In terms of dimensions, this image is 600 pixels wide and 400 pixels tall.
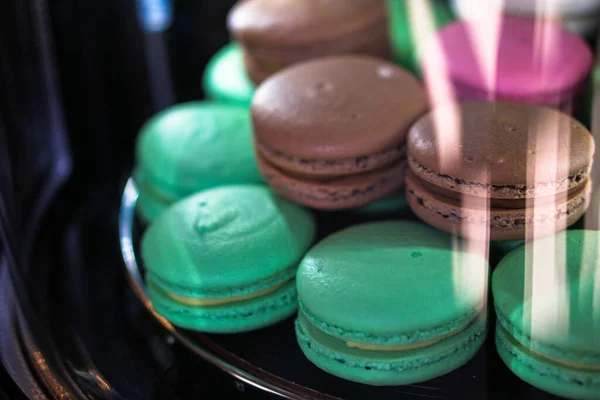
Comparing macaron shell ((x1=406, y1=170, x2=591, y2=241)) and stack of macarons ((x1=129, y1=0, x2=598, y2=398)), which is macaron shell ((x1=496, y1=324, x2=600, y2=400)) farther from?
macaron shell ((x1=406, y1=170, x2=591, y2=241))

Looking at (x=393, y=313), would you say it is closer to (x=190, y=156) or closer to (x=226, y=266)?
(x=226, y=266)

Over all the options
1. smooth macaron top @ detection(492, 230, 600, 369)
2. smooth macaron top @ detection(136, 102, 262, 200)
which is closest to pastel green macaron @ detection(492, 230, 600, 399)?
Result: smooth macaron top @ detection(492, 230, 600, 369)

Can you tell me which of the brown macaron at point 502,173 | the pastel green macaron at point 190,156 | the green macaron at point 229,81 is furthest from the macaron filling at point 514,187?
the green macaron at point 229,81

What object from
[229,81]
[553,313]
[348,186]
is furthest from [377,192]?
[229,81]

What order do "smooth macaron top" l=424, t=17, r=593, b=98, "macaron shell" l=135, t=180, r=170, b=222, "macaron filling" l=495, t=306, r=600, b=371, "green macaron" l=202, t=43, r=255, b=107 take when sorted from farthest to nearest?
"green macaron" l=202, t=43, r=255, b=107 → "macaron shell" l=135, t=180, r=170, b=222 → "smooth macaron top" l=424, t=17, r=593, b=98 → "macaron filling" l=495, t=306, r=600, b=371

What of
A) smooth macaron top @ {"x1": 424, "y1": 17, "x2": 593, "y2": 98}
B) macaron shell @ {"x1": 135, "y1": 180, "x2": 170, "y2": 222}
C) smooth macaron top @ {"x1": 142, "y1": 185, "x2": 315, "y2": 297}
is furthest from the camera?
macaron shell @ {"x1": 135, "y1": 180, "x2": 170, "y2": 222}

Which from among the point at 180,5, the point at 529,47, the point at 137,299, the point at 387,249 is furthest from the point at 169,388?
the point at 180,5
